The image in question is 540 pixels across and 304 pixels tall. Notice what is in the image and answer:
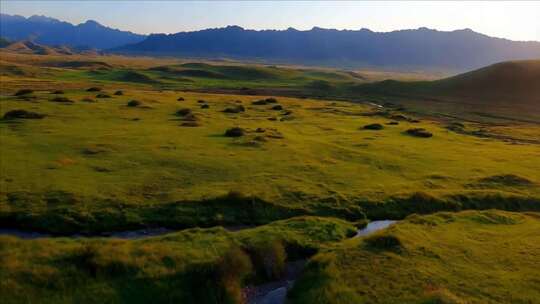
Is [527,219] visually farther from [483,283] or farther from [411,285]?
[411,285]

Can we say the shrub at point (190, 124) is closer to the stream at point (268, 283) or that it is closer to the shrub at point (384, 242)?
the stream at point (268, 283)

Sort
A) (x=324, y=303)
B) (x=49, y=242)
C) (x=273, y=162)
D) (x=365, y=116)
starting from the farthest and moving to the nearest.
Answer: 1. (x=365, y=116)
2. (x=273, y=162)
3. (x=49, y=242)
4. (x=324, y=303)

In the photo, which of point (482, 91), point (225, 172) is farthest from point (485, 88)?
point (225, 172)

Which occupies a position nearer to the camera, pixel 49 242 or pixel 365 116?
pixel 49 242

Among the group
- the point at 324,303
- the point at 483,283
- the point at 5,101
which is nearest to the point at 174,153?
the point at 324,303

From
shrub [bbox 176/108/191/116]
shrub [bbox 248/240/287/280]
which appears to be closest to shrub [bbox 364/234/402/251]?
shrub [bbox 248/240/287/280]

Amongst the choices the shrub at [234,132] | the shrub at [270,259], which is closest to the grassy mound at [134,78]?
the shrub at [234,132]
